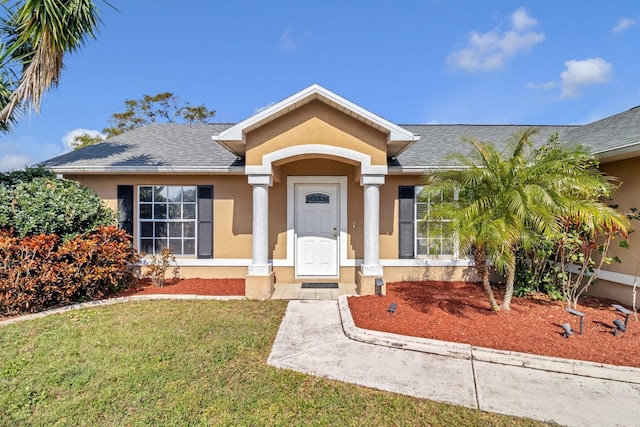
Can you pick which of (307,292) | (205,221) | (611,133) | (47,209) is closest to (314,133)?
(307,292)

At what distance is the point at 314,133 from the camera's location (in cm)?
695

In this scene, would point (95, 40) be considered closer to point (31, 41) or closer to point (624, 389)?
point (31, 41)

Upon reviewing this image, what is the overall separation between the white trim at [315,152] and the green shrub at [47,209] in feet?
11.7

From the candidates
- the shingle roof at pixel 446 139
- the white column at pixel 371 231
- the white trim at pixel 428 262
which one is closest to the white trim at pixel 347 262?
the white trim at pixel 428 262

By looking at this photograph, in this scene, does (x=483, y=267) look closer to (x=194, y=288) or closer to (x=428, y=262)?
(x=428, y=262)

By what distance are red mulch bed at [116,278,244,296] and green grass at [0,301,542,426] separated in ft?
6.36

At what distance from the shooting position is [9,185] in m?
6.86

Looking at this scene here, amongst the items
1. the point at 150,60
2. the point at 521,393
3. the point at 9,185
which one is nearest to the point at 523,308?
the point at 521,393

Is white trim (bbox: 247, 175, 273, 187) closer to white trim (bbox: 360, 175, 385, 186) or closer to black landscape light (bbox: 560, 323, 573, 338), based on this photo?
white trim (bbox: 360, 175, 385, 186)

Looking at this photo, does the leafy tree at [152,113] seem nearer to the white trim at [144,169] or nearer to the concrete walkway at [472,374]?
the white trim at [144,169]

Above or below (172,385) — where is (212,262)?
above

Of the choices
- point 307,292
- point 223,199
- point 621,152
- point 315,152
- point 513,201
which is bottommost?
point 307,292

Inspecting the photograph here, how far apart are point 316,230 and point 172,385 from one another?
17.8 ft

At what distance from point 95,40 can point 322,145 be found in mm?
6152
